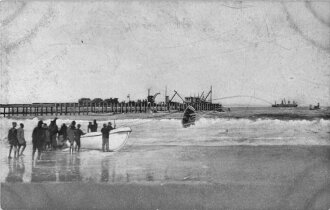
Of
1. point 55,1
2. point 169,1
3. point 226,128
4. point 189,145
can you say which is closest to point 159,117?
point 189,145

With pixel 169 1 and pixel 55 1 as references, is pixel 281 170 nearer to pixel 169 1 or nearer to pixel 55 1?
pixel 169 1

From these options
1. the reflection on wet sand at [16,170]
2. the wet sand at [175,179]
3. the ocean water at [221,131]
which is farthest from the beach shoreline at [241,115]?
the reflection on wet sand at [16,170]

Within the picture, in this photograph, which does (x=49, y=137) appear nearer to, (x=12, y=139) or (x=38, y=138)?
(x=38, y=138)

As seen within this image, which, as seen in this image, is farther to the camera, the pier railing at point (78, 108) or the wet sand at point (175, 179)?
the pier railing at point (78, 108)

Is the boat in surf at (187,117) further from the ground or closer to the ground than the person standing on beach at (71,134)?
further from the ground

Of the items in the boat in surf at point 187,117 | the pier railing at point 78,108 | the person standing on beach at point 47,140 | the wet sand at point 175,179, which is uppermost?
the pier railing at point 78,108

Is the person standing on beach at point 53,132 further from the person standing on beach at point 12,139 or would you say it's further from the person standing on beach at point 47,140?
the person standing on beach at point 12,139

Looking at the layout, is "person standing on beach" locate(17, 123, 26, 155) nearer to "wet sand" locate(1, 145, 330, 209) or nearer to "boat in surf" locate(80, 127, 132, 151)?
"wet sand" locate(1, 145, 330, 209)
